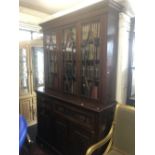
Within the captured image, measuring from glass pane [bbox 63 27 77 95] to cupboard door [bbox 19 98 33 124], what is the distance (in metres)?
1.41

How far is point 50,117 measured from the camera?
251 centimetres

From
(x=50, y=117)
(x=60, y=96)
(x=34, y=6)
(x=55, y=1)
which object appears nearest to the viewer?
(x=60, y=96)

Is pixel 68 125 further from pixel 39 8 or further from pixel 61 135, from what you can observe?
pixel 39 8

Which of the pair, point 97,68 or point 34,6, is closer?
point 97,68

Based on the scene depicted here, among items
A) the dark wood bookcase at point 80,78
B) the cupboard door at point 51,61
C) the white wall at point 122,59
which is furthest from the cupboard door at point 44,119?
the white wall at point 122,59

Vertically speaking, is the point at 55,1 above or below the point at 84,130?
above

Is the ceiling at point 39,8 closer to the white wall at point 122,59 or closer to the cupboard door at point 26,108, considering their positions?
the white wall at point 122,59

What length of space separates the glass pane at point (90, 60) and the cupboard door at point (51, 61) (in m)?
0.62

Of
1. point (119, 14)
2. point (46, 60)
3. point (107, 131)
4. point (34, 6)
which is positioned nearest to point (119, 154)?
point (107, 131)

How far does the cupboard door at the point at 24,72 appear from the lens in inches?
130

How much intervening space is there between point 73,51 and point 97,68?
19.3 inches

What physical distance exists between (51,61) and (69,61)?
0.51m
